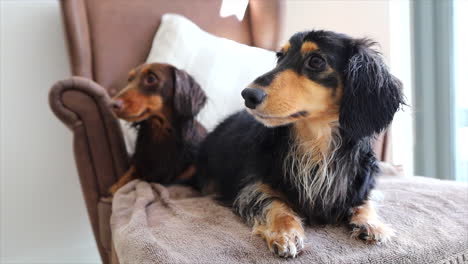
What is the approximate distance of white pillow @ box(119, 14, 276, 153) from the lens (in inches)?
64.3

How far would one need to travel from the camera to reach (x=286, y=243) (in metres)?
0.85

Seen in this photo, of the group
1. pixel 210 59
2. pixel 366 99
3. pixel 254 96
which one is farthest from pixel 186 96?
pixel 366 99

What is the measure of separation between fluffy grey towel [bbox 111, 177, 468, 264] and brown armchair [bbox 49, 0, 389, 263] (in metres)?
0.18

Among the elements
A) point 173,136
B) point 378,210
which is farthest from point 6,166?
point 378,210

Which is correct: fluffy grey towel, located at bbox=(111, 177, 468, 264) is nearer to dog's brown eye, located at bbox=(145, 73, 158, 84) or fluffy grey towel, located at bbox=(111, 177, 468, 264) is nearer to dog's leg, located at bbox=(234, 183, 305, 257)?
dog's leg, located at bbox=(234, 183, 305, 257)

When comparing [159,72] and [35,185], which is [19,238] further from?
[159,72]

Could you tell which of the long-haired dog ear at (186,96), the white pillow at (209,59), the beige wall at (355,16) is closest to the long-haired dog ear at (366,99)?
the beige wall at (355,16)

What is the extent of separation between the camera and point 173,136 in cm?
153

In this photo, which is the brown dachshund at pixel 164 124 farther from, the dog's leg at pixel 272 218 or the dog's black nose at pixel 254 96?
the dog's black nose at pixel 254 96

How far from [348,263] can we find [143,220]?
1.67ft

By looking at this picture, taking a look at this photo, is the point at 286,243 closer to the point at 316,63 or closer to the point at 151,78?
the point at 316,63

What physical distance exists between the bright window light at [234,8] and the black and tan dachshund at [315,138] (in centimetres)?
43

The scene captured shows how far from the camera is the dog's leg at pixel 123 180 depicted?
1.42 meters

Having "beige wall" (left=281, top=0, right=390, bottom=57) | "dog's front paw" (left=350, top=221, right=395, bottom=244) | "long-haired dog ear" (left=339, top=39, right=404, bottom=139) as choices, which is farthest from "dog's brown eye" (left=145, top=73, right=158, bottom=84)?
"dog's front paw" (left=350, top=221, right=395, bottom=244)
